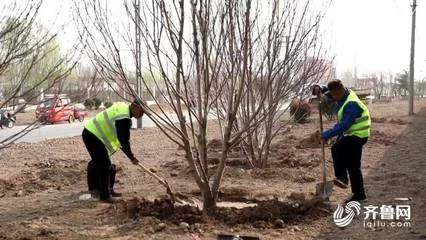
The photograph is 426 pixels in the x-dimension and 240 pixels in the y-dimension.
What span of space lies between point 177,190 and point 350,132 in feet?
8.18

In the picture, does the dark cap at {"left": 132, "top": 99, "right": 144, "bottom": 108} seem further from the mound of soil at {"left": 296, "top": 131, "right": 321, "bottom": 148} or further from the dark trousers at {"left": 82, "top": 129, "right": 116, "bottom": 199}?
the mound of soil at {"left": 296, "top": 131, "right": 321, "bottom": 148}

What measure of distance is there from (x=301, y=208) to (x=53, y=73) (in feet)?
9.67

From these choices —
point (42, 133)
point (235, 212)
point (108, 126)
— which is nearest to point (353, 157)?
point (235, 212)

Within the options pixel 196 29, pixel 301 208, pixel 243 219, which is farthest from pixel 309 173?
pixel 196 29

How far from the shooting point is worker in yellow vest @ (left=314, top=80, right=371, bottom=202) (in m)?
5.92

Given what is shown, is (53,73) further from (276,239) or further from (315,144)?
(315,144)

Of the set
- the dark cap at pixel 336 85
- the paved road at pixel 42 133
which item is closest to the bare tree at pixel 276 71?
the dark cap at pixel 336 85

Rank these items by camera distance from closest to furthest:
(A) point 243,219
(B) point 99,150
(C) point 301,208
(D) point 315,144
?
(A) point 243,219 < (C) point 301,208 < (B) point 99,150 < (D) point 315,144

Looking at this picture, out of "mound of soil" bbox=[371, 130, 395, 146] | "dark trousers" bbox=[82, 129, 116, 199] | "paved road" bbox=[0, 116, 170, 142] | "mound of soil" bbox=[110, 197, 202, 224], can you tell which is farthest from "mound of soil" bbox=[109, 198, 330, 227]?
"paved road" bbox=[0, 116, 170, 142]

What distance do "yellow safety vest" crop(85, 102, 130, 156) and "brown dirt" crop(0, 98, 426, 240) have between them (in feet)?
2.38

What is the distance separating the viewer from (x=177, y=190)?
7160mm

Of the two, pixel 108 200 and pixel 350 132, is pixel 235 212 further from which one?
pixel 108 200

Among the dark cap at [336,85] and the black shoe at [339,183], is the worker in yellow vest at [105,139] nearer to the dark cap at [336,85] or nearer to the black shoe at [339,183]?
the dark cap at [336,85]

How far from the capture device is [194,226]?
4988 millimetres
